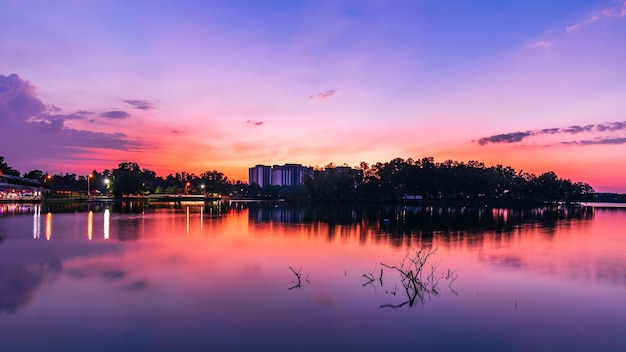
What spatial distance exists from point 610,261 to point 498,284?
10354 millimetres

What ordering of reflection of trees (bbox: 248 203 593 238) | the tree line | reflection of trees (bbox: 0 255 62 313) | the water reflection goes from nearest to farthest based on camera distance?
reflection of trees (bbox: 0 255 62 313) → the water reflection → reflection of trees (bbox: 248 203 593 238) → the tree line

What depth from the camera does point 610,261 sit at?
70.9 feet

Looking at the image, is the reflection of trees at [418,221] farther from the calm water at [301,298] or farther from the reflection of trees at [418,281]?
the reflection of trees at [418,281]

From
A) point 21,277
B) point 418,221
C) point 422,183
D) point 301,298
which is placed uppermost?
point 422,183

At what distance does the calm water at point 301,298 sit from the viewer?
9867 mm

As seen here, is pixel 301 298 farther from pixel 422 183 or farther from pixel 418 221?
pixel 422 183

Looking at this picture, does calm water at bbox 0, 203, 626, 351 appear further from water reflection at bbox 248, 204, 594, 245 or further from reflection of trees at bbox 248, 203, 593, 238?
reflection of trees at bbox 248, 203, 593, 238

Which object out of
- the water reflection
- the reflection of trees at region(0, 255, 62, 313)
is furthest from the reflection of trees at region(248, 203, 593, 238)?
the reflection of trees at region(0, 255, 62, 313)

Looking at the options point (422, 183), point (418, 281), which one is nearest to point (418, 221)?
point (418, 281)

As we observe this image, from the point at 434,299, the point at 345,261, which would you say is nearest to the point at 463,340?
the point at 434,299

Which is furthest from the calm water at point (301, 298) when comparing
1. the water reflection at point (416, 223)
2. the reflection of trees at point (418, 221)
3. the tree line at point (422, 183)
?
the tree line at point (422, 183)

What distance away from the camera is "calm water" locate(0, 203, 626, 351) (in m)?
9.87

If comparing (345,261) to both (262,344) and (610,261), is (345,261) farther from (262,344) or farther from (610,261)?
(610,261)

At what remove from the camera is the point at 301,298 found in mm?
13438
